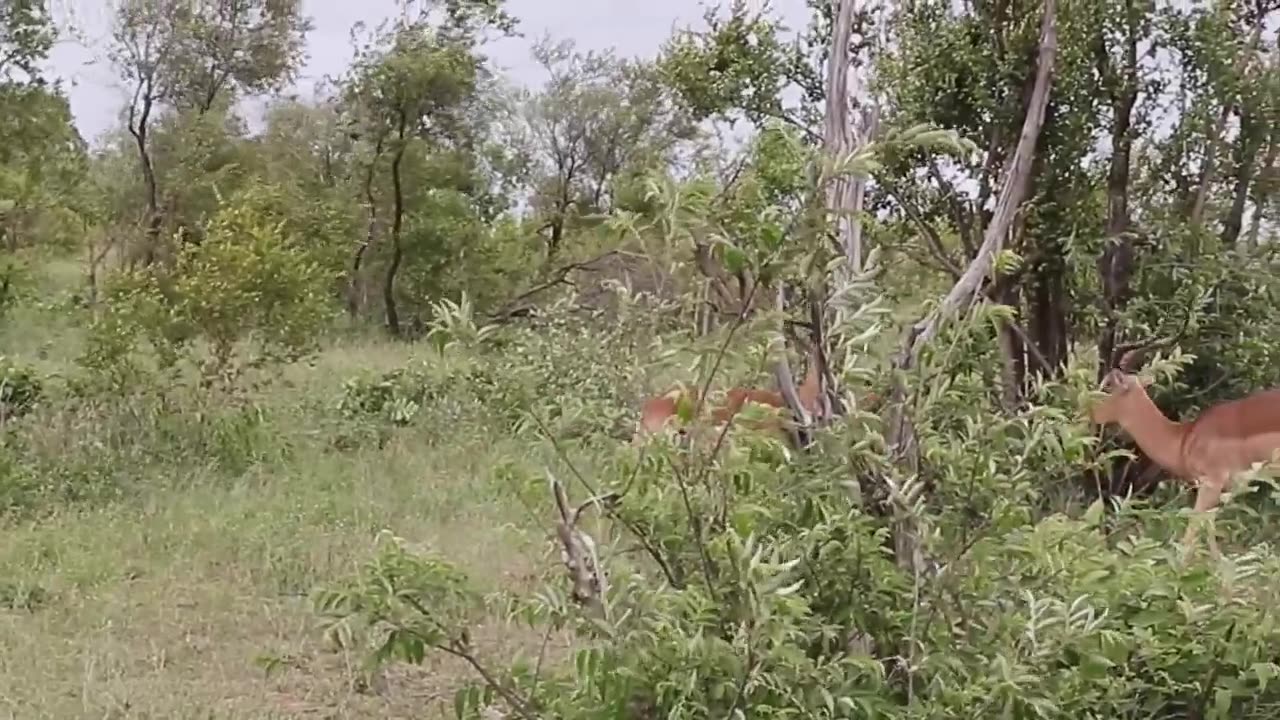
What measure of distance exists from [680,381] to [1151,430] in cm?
349

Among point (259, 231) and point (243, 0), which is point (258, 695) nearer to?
point (259, 231)

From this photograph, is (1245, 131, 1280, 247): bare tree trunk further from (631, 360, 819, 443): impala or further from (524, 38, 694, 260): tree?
(524, 38, 694, 260): tree

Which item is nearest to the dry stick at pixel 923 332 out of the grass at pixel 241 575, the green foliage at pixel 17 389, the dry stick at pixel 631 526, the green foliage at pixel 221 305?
the dry stick at pixel 631 526

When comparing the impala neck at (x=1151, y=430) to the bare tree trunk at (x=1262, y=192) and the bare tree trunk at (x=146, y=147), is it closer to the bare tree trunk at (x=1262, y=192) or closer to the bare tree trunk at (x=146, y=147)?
the bare tree trunk at (x=1262, y=192)

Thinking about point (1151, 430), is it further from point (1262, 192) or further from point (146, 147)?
point (146, 147)

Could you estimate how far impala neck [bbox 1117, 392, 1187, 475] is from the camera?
4.73 metres

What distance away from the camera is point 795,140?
1.88 metres

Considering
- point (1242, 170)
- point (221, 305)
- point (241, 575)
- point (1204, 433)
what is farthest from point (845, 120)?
point (221, 305)

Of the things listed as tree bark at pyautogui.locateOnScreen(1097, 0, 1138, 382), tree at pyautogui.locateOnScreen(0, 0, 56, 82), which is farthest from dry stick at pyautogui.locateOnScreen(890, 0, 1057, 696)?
tree at pyautogui.locateOnScreen(0, 0, 56, 82)

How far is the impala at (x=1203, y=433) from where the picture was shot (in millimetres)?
4391

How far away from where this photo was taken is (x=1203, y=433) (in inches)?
180

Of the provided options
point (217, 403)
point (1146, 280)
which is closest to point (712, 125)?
point (1146, 280)

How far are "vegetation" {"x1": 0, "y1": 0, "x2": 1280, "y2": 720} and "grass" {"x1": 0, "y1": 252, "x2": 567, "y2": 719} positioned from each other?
2 centimetres

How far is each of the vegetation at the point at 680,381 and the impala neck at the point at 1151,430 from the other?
0.10m
